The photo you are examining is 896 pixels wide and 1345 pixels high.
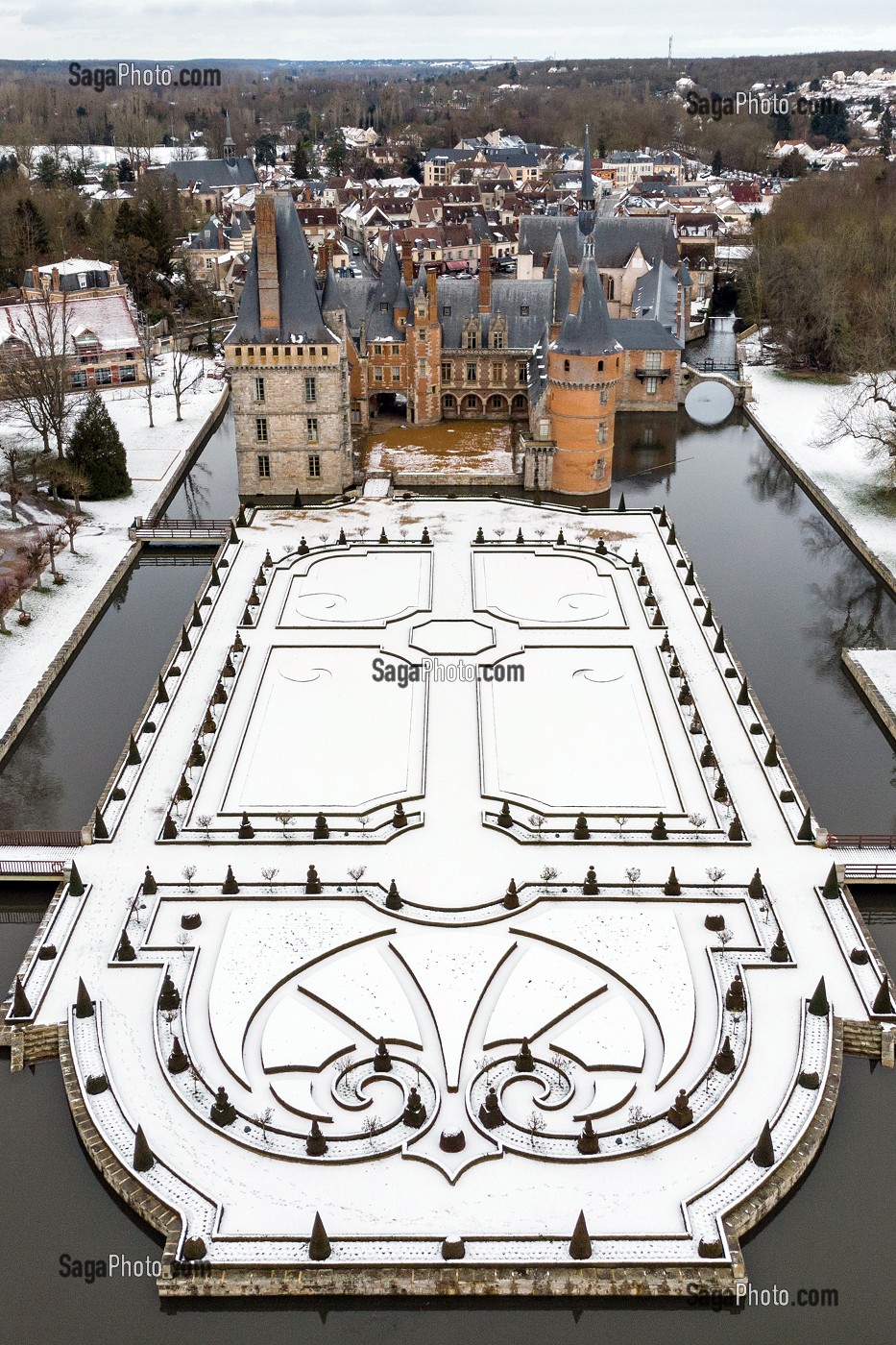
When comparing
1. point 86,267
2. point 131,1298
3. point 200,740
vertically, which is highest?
point 86,267

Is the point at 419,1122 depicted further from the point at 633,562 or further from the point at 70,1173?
the point at 633,562

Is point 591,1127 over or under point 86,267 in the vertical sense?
under

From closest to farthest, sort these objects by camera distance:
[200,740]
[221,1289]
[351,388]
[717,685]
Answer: [221,1289]
[200,740]
[717,685]
[351,388]

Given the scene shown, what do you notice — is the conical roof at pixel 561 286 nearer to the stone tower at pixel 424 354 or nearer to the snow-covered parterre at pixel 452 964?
the stone tower at pixel 424 354

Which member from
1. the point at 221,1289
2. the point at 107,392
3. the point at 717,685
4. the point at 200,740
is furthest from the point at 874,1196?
the point at 107,392

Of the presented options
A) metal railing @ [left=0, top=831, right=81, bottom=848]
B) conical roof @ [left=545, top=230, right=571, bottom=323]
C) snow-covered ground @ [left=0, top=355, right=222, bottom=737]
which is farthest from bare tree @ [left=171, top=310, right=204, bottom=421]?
metal railing @ [left=0, top=831, right=81, bottom=848]

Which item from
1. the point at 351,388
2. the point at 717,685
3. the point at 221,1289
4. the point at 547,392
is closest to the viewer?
the point at 221,1289

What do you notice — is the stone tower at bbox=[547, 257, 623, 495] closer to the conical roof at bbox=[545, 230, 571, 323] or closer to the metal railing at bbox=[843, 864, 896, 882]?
the conical roof at bbox=[545, 230, 571, 323]
